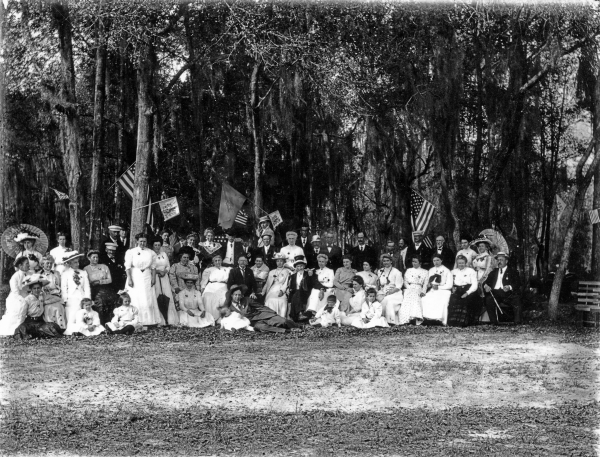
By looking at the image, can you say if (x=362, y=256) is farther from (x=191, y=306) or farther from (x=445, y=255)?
(x=191, y=306)

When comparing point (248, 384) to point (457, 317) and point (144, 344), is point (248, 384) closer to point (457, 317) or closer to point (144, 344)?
point (144, 344)

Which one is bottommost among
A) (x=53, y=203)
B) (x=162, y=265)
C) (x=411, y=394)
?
(x=411, y=394)

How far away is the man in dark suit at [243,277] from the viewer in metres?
14.6

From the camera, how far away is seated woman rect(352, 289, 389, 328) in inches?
561

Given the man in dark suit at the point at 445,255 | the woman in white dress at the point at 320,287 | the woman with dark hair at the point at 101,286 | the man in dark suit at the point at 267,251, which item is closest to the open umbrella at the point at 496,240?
the man in dark suit at the point at 445,255

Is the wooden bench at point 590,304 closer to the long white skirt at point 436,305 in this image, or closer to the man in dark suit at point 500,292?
the man in dark suit at point 500,292

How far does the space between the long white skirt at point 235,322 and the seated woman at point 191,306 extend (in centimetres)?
43

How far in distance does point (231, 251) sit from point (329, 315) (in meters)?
2.61

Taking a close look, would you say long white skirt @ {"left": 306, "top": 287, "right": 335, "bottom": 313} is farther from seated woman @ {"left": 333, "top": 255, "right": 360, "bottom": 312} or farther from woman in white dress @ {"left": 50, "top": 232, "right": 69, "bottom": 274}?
woman in white dress @ {"left": 50, "top": 232, "right": 69, "bottom": 274}

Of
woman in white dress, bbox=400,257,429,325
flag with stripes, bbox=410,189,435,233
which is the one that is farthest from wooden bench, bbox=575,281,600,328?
flag with stripes, bbox=410,189,435,233

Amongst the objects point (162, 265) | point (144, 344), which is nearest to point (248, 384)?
point (144, 344)

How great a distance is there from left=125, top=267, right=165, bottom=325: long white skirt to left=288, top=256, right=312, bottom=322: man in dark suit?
7.42 ft

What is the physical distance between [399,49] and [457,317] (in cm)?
714

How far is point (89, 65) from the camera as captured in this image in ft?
78.5
